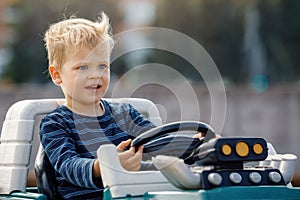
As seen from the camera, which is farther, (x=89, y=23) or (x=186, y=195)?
(x=89, y=23)

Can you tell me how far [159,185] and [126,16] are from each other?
105ft

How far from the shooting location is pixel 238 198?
3.09 metres

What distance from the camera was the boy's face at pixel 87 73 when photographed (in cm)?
397

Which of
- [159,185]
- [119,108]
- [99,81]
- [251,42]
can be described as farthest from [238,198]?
[251,42]

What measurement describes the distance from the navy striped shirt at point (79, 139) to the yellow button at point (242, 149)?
24.4 inches

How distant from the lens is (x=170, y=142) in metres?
3.53

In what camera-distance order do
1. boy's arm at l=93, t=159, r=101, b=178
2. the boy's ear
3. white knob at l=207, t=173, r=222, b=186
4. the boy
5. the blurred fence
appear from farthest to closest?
1. the blurred fence
2. the boy's ear
3. the boy
4. boy's arm at l=93, t=159, r=101, b=178
5. white knob at l=207, t=173, r=222, b=186

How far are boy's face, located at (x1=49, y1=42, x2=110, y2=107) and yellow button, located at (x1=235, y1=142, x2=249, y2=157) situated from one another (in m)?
0.95

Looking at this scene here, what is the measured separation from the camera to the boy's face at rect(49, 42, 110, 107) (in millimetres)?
3971

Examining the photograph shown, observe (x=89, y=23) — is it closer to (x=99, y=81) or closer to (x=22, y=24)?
(x=99, y=81)

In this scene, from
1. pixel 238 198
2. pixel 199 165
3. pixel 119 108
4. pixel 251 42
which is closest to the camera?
pixel 238 198

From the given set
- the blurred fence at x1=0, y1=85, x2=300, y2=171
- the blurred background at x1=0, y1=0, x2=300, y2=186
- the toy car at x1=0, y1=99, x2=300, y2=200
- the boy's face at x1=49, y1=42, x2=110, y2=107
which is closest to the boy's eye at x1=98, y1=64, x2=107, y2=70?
the boy's face at x1=49, y1=42, x2=110, y2=107

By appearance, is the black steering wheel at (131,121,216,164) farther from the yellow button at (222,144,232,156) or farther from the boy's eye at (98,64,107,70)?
the boy's eye at (98,64,107,70)

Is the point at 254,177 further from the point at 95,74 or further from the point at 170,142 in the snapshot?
the point at 95,74
